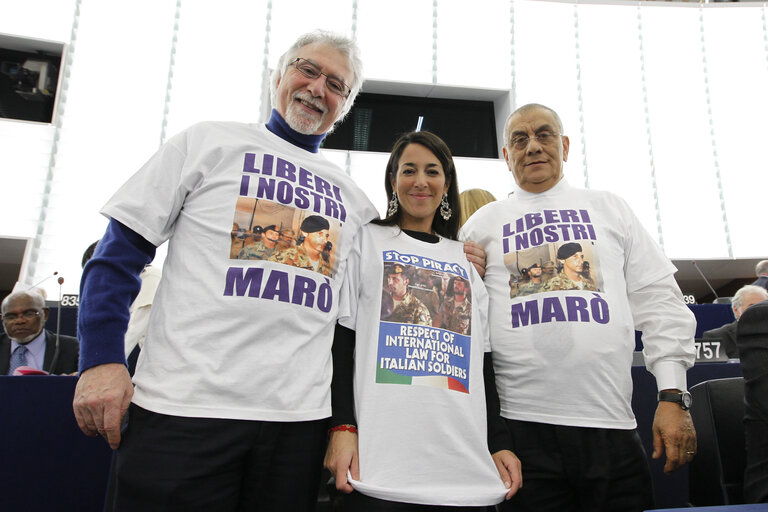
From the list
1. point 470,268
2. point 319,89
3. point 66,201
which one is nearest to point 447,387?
point 470,268

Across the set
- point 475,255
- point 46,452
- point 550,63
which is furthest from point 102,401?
point 550,63

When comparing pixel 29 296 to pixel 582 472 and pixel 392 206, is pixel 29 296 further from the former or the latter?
pixel 582 472

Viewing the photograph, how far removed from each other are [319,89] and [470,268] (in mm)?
566

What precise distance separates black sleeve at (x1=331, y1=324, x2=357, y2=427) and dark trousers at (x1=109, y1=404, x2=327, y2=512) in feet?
0.26

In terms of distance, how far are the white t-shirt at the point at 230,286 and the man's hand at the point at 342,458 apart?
0.06m

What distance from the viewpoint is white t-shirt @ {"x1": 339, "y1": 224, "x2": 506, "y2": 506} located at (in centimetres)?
89

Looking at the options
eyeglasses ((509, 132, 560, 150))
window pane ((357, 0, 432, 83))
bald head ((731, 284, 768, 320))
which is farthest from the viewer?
window pane ((357, 0, 432, 83))

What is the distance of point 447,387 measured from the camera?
977mm

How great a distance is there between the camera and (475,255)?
124cm

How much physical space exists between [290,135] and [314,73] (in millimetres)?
169

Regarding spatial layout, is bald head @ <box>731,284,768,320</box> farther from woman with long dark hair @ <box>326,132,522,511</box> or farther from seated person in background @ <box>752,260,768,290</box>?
woman with long dark hair @ <box>326,132,522,511</box>

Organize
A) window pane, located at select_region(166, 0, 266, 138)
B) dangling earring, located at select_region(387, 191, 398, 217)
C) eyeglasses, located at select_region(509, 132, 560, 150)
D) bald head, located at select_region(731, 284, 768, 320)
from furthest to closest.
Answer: window pane, located at select_region(166, 0, 266, 138) < bald head, located at select_region(731, 284, 768, 320) < eyeglasses, located at select_region(509, 132, 560, 150) < dangling earring, located at select_region(387, 191, 398, 217)

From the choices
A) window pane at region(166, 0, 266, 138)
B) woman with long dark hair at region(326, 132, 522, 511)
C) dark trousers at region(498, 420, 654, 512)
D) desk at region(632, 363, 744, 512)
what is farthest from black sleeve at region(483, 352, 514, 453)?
window pane at region(166, 0, 266, 138)

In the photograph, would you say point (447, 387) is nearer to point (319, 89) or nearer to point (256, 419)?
point (256, 419)
